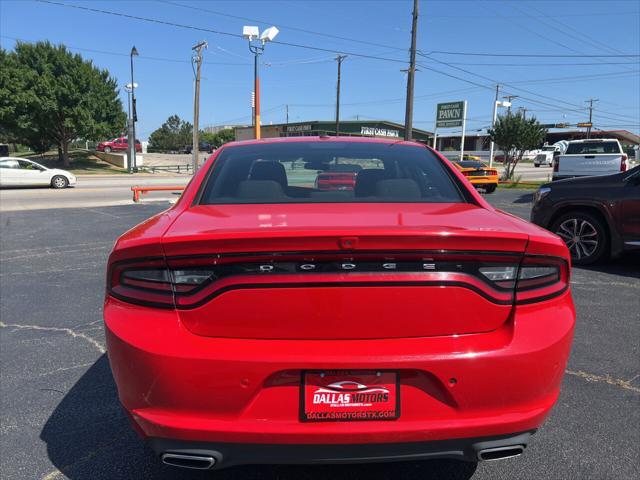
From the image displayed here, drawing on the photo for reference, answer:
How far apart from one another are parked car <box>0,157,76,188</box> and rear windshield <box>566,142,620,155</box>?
2127 cm

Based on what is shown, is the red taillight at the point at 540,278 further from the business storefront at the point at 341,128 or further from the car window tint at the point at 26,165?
the business storefront at the point at 341,128

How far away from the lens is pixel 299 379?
6.01 feet

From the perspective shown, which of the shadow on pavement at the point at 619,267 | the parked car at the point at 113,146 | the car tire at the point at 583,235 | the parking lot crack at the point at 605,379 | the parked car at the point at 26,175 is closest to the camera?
the parking lot crack at the point at 605,379

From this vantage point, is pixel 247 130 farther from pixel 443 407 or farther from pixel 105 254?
pixel 443 407

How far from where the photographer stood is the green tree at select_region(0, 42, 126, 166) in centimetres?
3653

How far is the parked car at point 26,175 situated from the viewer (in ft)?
71.7

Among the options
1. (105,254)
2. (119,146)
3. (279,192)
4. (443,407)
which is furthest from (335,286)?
(119,146)

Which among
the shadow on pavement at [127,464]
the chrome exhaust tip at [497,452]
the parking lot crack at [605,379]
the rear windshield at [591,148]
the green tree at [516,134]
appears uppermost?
the green tree at [516,134]

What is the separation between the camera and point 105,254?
25.2 feet

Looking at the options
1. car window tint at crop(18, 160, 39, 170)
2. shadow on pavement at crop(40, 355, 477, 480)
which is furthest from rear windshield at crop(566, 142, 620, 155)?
car window tint at crop(18, 160, 39, 170)

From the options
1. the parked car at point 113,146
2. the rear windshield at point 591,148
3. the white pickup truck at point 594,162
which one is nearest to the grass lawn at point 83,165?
the parked car at point 113,146

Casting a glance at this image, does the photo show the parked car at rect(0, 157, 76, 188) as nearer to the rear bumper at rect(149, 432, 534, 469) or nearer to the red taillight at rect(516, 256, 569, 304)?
the rear bumper at rect(149, 432, 534, 469)

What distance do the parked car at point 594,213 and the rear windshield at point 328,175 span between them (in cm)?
433

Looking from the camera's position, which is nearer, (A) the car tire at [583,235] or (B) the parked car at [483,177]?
(A) the car tire at [583,235]
